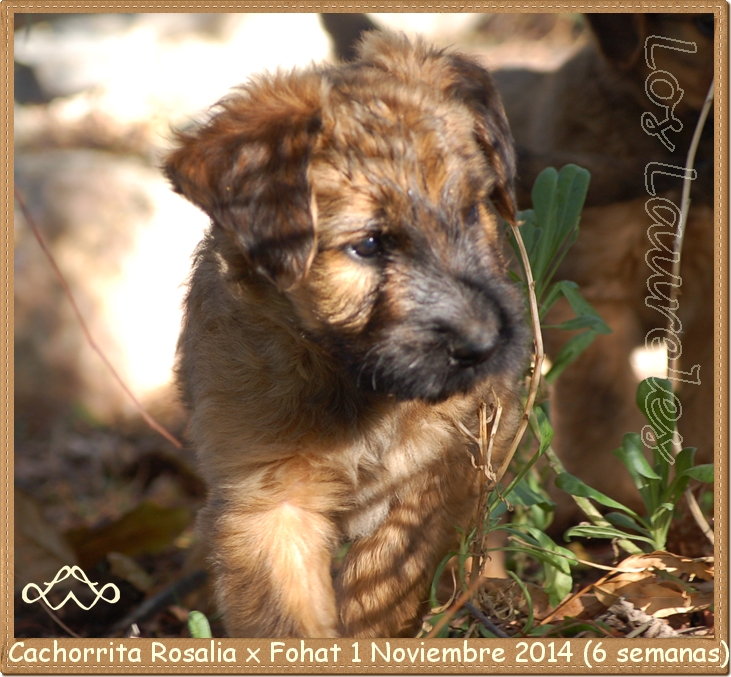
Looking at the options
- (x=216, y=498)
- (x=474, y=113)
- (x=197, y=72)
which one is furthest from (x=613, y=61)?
(x=197, y=72)

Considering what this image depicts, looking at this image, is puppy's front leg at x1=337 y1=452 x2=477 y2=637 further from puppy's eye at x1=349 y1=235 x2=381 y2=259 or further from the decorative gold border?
puppy's eye at x1=349 y1=235 x2=381 y2=259

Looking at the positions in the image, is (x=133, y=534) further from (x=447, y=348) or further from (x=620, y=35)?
(x=620, y=35)

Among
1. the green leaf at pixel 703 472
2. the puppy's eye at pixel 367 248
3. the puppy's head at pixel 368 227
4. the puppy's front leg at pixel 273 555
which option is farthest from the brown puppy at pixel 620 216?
the puppy's front leg at pixel 273 555

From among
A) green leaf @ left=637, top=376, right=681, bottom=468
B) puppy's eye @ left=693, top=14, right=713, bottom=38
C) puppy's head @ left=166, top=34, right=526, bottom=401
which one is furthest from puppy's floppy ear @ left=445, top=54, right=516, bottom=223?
puppy's eye @ left=693, top=14, right=713, bottom=38

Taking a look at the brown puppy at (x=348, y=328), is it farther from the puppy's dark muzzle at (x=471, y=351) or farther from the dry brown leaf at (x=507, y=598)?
the dry brown leaf at (x=507, y=598)

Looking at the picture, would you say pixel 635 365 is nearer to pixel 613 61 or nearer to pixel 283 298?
pixel 613 61

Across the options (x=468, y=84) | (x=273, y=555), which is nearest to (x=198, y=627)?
(x=273, y=555)
